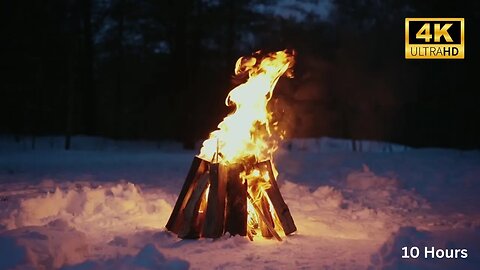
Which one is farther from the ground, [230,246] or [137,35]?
[137,35]

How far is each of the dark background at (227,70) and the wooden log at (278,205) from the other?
16.7 metres

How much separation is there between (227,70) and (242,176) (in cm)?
2083

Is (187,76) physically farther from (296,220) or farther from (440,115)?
(296,220)

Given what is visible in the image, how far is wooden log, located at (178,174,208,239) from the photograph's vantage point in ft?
21.8

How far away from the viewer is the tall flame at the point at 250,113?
7254mm

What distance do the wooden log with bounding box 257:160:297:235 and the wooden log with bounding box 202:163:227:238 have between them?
0.57 metres

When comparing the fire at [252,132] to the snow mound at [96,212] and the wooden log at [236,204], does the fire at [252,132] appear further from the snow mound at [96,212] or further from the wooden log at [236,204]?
the snow mound at [96,212]

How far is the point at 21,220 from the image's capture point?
7.53 m

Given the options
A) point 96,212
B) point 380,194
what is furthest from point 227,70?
point 96,212

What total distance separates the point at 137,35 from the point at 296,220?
82.6 ft

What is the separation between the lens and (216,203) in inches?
263

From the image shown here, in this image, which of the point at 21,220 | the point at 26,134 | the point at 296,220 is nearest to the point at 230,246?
the point at 296,220

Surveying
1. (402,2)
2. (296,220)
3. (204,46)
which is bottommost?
(296,220)

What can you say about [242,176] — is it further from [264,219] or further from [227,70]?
[227,70]
